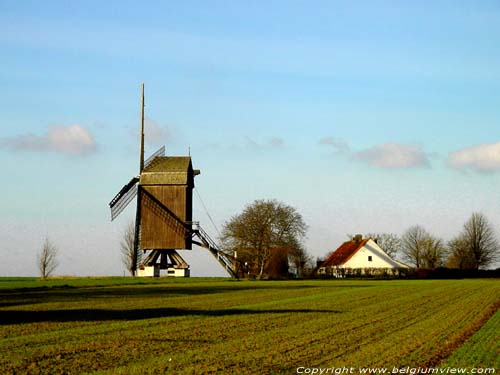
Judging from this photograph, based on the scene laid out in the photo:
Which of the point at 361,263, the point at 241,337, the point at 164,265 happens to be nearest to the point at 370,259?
the point at 361,263

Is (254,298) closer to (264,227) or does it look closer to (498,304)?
(498,304)

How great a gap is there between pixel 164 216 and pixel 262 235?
1859 centimetres

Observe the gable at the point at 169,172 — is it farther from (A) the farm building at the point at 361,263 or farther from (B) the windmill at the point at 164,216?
(A) the farm building at the point at 361,263

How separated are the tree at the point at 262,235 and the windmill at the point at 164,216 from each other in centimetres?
1264

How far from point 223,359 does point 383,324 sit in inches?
375

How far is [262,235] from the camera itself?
8844cm

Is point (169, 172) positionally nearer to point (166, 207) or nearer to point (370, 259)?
point (166, 207)

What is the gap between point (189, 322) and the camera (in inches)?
1001

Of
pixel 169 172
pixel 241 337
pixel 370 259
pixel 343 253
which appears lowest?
pixel 241 337

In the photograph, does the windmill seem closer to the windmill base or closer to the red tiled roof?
the windmill base

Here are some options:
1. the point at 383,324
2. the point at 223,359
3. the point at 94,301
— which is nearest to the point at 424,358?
the point at 223,359

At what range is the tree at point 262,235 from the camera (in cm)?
8738

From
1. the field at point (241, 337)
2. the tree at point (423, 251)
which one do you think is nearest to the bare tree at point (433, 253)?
the tree at point (423, 251)

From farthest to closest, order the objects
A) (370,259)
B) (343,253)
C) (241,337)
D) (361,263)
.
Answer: (343,253) → (370,259) → (361,263) → (241,337)
